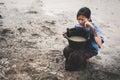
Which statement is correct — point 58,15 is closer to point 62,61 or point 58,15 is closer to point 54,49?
point 54,49

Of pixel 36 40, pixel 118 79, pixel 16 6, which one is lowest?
pixel 118 79

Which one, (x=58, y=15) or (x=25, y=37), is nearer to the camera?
(x=25, y=37)

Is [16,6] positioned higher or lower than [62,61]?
higher

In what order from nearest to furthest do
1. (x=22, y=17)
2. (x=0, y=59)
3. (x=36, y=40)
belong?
(x=0, y=59) → (x=36, y=40) → (x=22, y=17)

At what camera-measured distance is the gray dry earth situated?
3.13 meters

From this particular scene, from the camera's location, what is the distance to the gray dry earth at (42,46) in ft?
10.3

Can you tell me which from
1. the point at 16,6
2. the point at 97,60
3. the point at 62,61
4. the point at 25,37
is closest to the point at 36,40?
the point at 25,37

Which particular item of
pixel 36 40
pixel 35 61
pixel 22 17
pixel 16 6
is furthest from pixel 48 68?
pixel 16 6

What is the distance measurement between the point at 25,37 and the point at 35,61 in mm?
957

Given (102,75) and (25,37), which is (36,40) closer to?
(25,37)

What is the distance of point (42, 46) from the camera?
12.9 ft

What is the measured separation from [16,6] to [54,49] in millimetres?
2905

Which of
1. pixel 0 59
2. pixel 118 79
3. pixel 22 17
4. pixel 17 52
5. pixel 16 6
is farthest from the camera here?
pixel 16 6

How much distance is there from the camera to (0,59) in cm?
343
